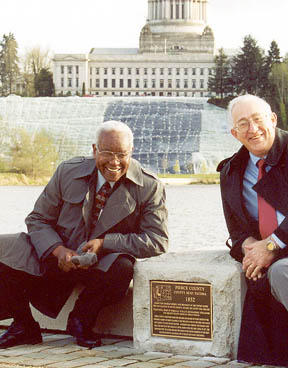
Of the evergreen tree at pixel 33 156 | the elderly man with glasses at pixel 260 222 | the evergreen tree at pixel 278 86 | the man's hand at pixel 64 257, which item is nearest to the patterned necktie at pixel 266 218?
the elderly man with glasses at pixel 260 222

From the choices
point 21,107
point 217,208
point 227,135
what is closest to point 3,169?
point 217,208

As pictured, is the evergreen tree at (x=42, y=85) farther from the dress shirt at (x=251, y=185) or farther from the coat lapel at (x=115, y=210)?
the dress shirt at (x=251, y=185)

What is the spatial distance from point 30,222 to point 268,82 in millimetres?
69675

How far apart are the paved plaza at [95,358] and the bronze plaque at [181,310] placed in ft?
0.38

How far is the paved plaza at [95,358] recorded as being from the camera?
12.1 feet

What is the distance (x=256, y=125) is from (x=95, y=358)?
51.5 inches

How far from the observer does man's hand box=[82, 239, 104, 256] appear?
4.14 m

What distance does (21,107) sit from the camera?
7469cm

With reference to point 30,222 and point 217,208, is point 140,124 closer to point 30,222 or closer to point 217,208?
point 217,208

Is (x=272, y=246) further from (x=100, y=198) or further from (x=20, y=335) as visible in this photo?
(x=20, y=335)

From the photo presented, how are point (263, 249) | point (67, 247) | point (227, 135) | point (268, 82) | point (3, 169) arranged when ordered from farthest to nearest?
point (268, 82)
point (227, 135)
point (3, 169)
point (67, 247)
point (263, 249)

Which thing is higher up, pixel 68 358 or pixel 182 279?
pixel 182 279

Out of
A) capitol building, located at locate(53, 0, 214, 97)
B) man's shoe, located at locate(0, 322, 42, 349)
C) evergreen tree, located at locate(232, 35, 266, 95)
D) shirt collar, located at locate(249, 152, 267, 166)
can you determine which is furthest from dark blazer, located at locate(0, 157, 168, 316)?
capitol building, located at locate(53, 0, 214, 97)

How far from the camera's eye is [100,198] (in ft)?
14.2
